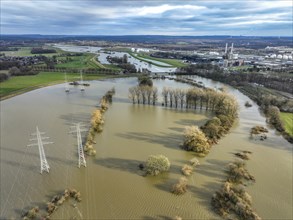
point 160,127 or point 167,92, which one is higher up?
point 167,92

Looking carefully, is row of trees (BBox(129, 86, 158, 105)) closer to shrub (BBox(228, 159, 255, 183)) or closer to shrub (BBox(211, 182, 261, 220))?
shrub (BBox(228, 159, 255, 183))

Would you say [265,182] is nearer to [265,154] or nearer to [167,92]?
[265,154]

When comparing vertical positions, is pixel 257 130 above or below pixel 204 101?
below

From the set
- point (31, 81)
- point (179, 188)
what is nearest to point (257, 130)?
point (179, 188)

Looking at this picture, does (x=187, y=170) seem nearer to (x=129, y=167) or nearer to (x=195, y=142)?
(x=195, y=142)

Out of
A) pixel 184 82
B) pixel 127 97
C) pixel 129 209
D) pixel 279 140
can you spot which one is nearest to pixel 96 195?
pixel 129 209

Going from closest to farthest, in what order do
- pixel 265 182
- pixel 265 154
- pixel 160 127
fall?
pixel 265 182 → pixel 265 154 → pixel 160 127

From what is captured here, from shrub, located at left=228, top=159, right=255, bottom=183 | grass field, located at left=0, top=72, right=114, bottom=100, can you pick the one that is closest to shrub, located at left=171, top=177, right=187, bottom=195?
shrub, located at left=228, top=159, right=255, bottom=183
